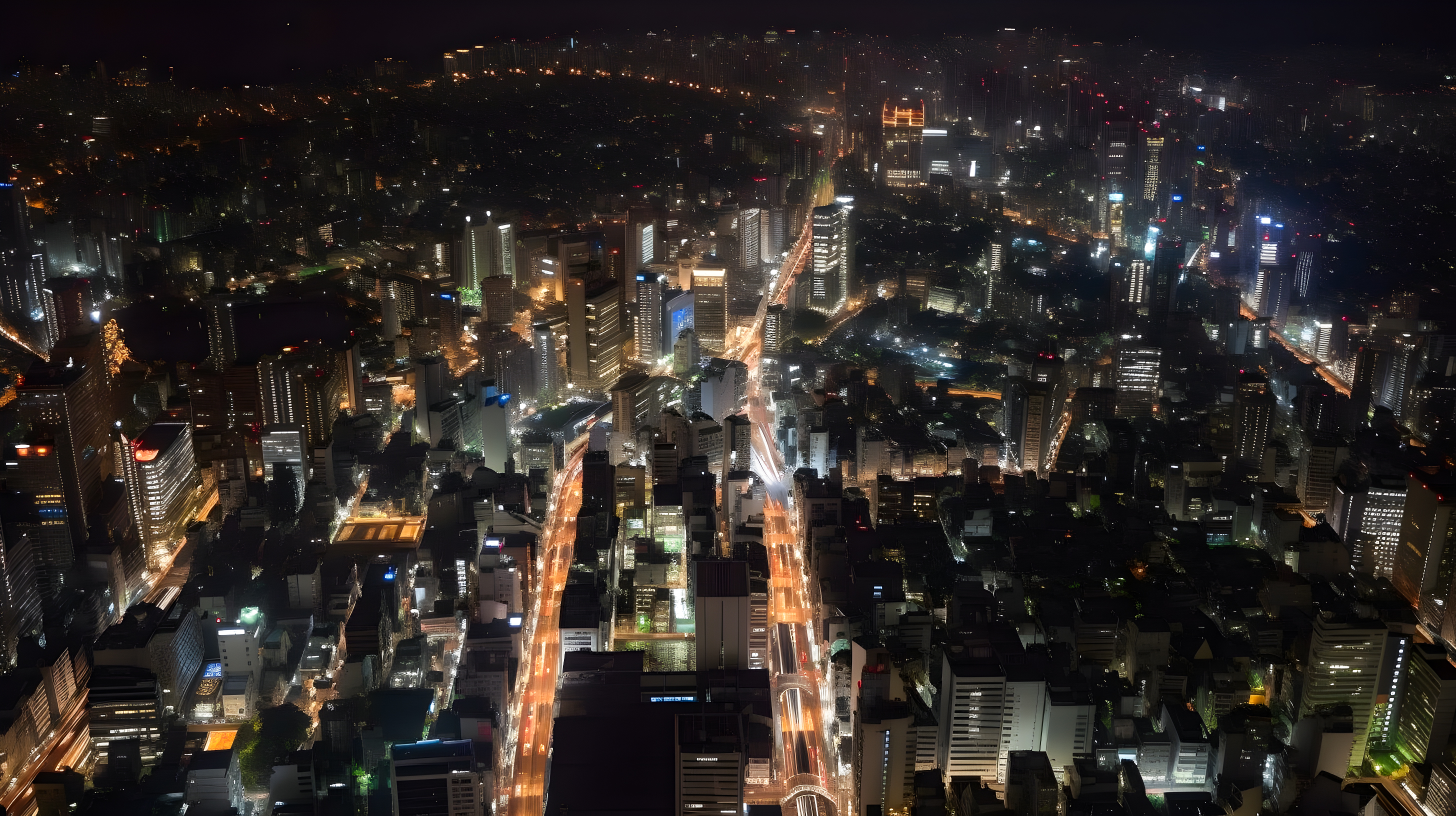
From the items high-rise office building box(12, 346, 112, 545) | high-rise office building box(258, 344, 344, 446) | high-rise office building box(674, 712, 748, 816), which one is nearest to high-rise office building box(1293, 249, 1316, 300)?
high-rise office building box(674, 712, 748, 816)

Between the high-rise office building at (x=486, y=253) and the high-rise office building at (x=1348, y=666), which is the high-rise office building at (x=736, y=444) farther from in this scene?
the high-rise office building at (x=1348, y=666)

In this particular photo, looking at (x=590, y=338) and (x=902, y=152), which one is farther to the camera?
(x=902, y=152)

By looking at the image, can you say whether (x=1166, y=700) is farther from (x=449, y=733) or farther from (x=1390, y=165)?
(x=1390, y=165)

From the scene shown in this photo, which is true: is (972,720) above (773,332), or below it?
below

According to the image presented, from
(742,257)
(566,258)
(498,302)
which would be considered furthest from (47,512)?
(742,257)

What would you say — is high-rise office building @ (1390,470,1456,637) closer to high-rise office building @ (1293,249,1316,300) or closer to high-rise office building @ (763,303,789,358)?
high-rise office building @ (1293,249,1316,300)

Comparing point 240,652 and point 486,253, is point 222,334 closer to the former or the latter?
point 486,253

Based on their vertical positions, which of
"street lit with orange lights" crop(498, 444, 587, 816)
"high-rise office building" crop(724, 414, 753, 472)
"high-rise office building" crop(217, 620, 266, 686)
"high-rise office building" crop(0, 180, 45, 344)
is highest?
"high-rise office building" crop(0, 180, 45, 344)
